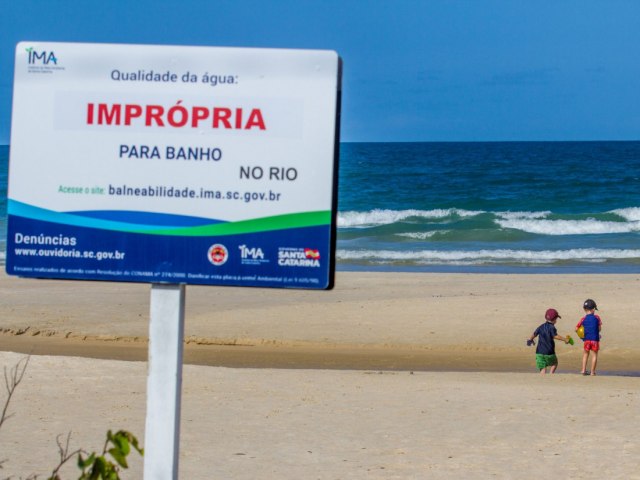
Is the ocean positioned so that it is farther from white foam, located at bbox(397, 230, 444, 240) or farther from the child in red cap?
the child in red cap

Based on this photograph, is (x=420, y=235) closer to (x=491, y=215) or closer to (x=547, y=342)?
(x=491, y=215)

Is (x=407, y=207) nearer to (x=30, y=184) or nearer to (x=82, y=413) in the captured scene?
(x=82, y=413)

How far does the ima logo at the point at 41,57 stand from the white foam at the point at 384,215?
3990 centimetres

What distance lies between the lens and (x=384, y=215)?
47281mm

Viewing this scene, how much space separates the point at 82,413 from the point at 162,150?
5616mm

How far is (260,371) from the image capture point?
37.5ft

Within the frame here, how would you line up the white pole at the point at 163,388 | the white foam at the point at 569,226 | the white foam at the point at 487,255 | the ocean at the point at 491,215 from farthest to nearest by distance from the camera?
the white foam at the point at 569,226
the ocean at the point at 491,215
the white foam at the point at 487,255
the white pole at the point at 163,388

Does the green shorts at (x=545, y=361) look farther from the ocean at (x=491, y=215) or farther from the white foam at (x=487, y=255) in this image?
the white foam at (x=487, y=255)

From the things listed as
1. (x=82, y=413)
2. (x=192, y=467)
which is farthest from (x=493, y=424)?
(x=82, y=413)

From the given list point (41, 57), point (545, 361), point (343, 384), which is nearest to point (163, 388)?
point (41, 57)

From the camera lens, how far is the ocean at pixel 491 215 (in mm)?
29250

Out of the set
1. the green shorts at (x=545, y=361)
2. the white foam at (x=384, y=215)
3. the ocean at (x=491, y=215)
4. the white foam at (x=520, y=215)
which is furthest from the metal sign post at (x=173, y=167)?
the white foam at (x=520, y=215)

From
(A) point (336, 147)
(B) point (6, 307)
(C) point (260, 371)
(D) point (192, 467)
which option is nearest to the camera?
(A) point (336, 147)

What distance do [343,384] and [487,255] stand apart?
20.3 m
